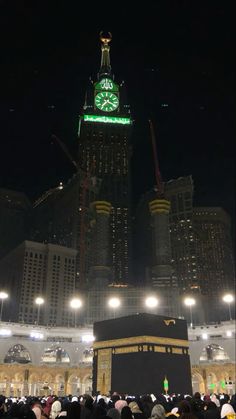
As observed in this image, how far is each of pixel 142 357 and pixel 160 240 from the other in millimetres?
129550

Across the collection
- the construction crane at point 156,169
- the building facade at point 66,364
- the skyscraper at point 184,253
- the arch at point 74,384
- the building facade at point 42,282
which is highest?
the construction crane at point 156,169

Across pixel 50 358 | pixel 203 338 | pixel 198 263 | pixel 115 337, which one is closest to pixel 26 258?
pixel 50 358

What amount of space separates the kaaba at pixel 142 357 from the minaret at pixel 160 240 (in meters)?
110

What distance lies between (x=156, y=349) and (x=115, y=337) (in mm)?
4663

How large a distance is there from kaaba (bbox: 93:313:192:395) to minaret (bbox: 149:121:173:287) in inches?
4346

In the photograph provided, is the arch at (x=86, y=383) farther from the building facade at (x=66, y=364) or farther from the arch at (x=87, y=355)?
the arch at (x=87, y=355)

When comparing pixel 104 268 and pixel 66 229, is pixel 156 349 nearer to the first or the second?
pixel 104 268

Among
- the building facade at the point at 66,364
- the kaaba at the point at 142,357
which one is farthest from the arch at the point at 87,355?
the kaaba at the point at 142,357

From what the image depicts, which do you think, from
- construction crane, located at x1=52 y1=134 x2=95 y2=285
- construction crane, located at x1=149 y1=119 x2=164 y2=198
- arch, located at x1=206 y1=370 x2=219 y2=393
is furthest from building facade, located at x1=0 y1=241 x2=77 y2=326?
arch, located at x1=206 y1=370 x2=219 y2=393

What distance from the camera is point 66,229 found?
19488 cm

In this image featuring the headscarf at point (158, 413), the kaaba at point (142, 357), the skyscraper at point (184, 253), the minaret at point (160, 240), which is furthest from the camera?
the skyscraper at point (184, 253)

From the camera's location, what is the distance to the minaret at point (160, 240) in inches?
6186

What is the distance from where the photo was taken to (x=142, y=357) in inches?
1539

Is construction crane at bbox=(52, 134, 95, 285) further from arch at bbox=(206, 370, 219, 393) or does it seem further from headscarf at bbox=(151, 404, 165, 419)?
headscarf at bbox=(151, 404, 165, 419)
